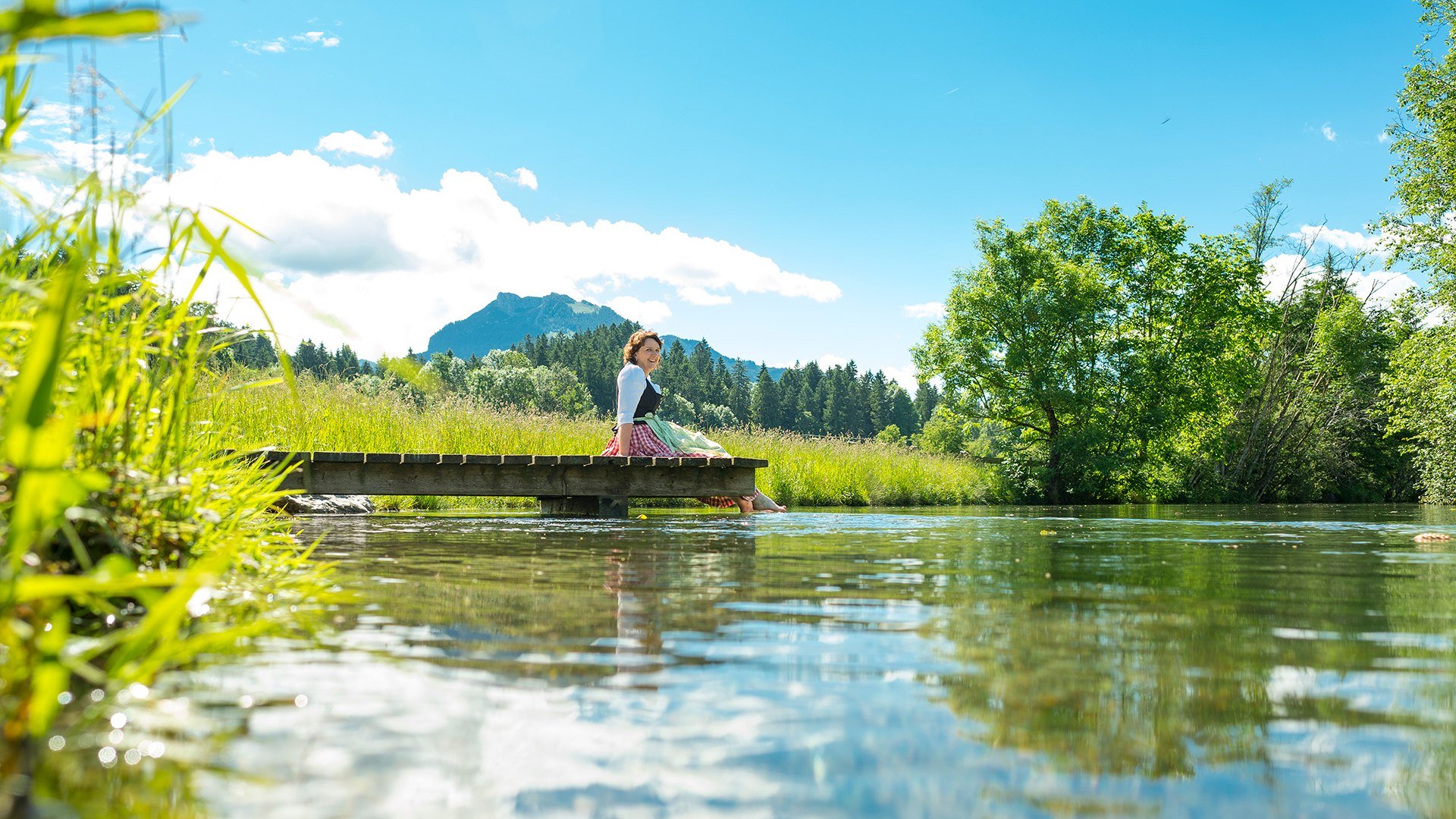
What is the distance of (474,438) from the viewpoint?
15.1 m

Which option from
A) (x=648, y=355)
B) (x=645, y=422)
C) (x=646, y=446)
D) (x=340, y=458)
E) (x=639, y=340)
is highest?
(x=639, y=340)

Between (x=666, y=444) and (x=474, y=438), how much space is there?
4216 mm

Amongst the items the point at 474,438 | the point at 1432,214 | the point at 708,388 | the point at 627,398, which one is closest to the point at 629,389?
the point at 627,398

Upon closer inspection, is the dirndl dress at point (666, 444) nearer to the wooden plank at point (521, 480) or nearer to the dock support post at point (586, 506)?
the wooden plank at point (521, 480)

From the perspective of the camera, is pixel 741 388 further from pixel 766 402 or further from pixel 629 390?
pixel 629 390

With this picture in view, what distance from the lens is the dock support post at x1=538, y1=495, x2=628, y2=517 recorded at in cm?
1157

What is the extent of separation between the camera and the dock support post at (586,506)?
1157 cm

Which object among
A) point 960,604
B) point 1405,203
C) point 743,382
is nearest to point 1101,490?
point 1405,203

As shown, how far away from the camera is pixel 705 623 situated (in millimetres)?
3262

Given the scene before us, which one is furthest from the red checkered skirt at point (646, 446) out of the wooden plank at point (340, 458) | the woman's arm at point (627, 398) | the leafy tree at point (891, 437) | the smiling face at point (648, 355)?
the leafy tree at point (891, 437)

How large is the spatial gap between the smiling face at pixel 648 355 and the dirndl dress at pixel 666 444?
78 cm

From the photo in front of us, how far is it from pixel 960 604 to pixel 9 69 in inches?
137

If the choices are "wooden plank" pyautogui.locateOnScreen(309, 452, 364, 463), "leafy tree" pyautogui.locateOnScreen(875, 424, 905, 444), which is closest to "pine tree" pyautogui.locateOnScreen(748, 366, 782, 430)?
"leafy tree" pyautogui.locateOnScreen(875, 424, 905, 444)

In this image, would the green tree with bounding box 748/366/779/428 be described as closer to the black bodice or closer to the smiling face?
the black bodice
